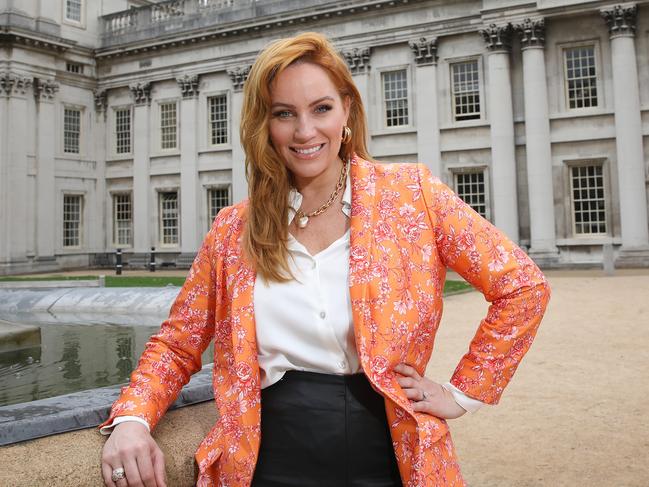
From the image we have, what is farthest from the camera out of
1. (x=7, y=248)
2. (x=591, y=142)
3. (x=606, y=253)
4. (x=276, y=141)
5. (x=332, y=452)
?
(x=7, y=248)

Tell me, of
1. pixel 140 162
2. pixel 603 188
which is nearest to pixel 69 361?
pixel 603 188

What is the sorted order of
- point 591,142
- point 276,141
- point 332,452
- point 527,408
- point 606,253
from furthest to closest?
point 591,142, point 606,253, point 527,408, point 276,141, point 332,452

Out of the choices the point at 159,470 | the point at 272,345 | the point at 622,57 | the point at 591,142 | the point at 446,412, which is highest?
the point at 622,57

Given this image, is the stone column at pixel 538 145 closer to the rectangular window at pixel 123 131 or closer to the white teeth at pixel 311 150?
the rectangular window at pixel 123 131

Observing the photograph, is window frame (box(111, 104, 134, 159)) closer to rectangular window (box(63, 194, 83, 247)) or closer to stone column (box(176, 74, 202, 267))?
rectangular window (box(63, 194, 83, 247))

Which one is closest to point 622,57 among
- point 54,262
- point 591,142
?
point 591,142

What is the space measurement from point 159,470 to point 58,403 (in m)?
0.55

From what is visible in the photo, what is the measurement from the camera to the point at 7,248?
2839cm

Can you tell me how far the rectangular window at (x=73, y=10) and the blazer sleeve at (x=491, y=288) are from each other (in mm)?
34326

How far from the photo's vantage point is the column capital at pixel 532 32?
22.8 metres

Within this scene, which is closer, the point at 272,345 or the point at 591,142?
the point at 272,345

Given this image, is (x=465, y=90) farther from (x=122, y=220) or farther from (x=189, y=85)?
(x=122, y=220)

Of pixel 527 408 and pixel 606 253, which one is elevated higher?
pixel 606 253

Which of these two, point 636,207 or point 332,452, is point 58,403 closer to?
point 332,452
